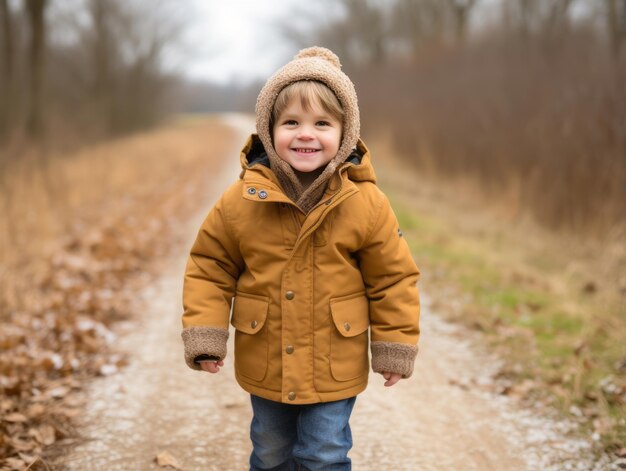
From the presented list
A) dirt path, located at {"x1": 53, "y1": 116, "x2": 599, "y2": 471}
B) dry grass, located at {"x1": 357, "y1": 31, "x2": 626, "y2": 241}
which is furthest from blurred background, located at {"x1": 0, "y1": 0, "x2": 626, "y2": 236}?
dirt path, located at {"x1": 53, "y1": 116, "x2": 599, "y2": 471}

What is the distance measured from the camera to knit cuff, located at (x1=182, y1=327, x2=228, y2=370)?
2.10 m

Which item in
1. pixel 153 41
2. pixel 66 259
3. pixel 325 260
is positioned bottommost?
pixel 66 259

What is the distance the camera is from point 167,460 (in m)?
2.78

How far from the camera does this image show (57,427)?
9.85 ft

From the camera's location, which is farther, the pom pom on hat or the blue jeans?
the pom pom on hat

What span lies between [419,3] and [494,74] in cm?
1573

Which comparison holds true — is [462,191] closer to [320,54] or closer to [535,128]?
[535,128]

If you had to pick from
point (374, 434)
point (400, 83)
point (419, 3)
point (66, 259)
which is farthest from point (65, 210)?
point (419, 3)

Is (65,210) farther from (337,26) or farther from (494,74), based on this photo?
(337,26)

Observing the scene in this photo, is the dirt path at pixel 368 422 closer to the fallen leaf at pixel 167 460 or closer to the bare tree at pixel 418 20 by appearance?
the fallen leaf at pixel 167 460

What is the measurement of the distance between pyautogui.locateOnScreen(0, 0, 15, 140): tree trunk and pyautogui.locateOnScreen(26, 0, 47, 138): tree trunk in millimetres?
538

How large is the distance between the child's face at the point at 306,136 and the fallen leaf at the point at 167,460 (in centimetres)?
158

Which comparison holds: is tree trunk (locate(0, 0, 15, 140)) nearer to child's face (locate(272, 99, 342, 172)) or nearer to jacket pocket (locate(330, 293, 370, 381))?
child's face (locate(272, 99, 342, 172))

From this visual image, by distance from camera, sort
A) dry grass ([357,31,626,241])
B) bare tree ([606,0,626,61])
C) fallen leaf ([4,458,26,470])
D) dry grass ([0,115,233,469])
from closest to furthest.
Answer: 1. fallen leaf ([4,458,26,470])
2. dry grass ([0,115,233,469])
3. dry grass ([357,31,626,241])
4. bare tree ([606,0,626,61])
